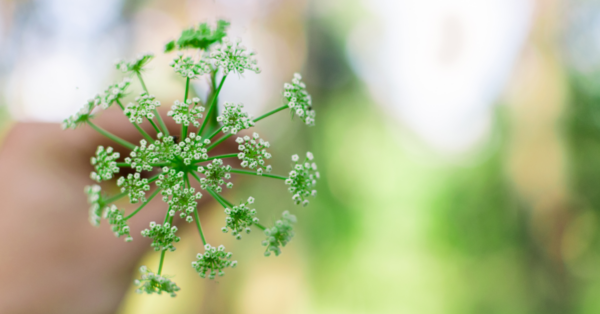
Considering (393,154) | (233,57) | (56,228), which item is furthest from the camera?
(393,154)

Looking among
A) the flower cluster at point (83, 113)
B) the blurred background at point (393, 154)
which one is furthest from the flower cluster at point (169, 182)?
the blurred background at point (393, 154)

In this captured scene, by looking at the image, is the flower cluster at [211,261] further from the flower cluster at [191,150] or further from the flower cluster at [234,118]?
the flower cluster at [234,118]

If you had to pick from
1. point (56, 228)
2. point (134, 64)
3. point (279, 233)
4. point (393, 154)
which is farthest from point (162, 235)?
point (393, 154)

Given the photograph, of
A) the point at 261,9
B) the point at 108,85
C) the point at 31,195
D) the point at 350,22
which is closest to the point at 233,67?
the point at 108,85

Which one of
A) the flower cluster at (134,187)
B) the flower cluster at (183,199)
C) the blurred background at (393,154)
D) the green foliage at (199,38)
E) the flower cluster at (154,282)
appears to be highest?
the blurred background at (393,154)

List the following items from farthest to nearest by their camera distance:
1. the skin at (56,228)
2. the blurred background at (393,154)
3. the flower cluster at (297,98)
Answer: the blurred background at (393,154), the skin at (56,228), the flower cluster at (297,98)

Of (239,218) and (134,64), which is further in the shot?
(134,64)

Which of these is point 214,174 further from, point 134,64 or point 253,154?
point 134,64
